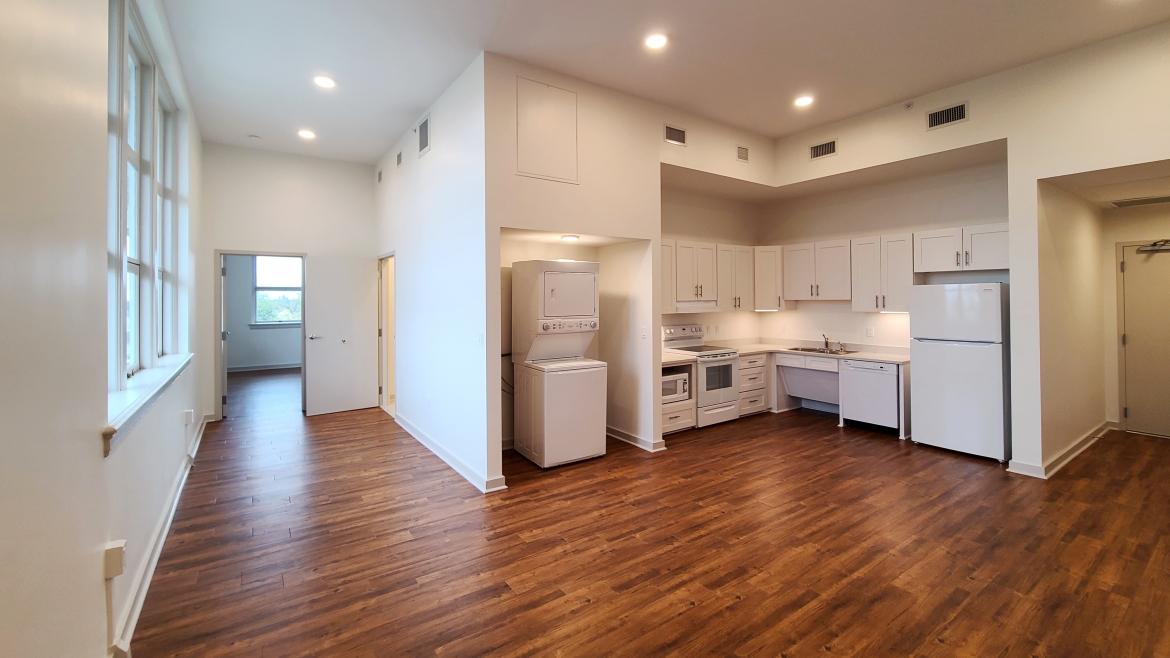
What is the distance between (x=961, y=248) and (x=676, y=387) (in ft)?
10.3

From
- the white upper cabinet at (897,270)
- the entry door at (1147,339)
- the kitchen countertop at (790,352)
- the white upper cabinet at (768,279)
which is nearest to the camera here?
the entry door at (1147,339)

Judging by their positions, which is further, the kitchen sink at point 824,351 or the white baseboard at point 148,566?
the kitchen sink at point 824,351

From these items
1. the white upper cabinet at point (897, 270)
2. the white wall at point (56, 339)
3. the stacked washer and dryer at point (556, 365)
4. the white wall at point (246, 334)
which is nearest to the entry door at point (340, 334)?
the stacked washer and dryer at point (556, 365)

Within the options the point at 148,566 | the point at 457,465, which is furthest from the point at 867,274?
the point at 148,566

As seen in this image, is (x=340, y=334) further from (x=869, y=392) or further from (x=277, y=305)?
(x=869, y=392)

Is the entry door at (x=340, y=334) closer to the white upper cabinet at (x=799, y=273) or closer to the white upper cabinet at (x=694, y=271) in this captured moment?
the white upper cabinet at (x=694, y=271)

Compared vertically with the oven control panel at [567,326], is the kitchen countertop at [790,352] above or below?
below

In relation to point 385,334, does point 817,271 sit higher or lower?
higher

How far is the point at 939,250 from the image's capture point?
201 inches

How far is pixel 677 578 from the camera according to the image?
102 inches

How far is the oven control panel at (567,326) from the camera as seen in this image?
14.0 feet

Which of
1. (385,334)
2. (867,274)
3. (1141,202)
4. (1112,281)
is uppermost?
(1141,202)

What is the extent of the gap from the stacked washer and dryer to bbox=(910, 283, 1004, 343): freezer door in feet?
10.0

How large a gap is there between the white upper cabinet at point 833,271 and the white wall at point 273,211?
5.74 meters
